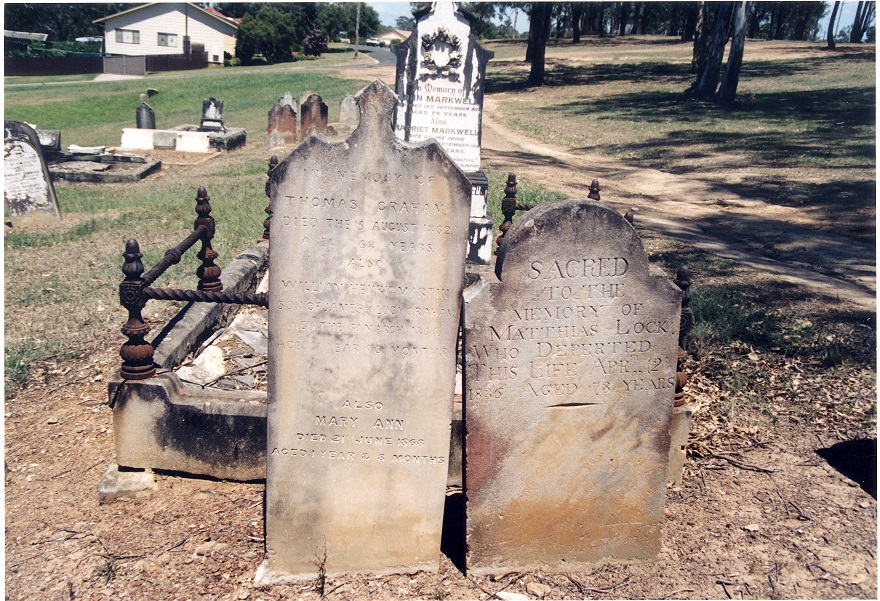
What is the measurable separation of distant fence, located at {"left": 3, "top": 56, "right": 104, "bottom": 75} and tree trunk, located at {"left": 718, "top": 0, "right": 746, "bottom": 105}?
44589mm

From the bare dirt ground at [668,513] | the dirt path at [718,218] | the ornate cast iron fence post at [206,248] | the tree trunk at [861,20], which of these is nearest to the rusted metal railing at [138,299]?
the bare dirt ground at [668,513]

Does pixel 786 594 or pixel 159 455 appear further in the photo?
pixel 159 455

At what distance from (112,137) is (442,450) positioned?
2516 cm

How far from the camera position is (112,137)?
25469mm

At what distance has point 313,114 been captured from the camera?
21.4 m

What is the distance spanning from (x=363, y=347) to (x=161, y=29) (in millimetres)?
66055

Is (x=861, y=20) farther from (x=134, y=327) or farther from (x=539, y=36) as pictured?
(x=134, y=327)

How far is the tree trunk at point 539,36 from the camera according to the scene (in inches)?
1313

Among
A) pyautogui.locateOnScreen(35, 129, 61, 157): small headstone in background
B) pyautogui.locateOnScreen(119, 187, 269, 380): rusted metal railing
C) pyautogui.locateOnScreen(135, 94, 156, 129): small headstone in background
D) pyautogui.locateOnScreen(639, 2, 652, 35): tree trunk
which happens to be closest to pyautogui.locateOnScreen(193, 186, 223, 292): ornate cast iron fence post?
pyautogui.locateOnScreen(119, 187, 269, 380): rusted metal railing

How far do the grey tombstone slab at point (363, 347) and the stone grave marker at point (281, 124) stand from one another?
59.1 ft

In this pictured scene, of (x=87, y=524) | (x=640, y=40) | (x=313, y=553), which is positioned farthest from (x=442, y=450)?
(x=640, y=40)

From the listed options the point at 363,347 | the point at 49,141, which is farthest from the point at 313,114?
the point at 363,347

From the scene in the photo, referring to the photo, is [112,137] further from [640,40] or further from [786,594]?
[640,40]

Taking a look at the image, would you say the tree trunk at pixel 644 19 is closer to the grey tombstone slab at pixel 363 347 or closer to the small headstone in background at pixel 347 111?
the small headstone in background at pixel 347 111
